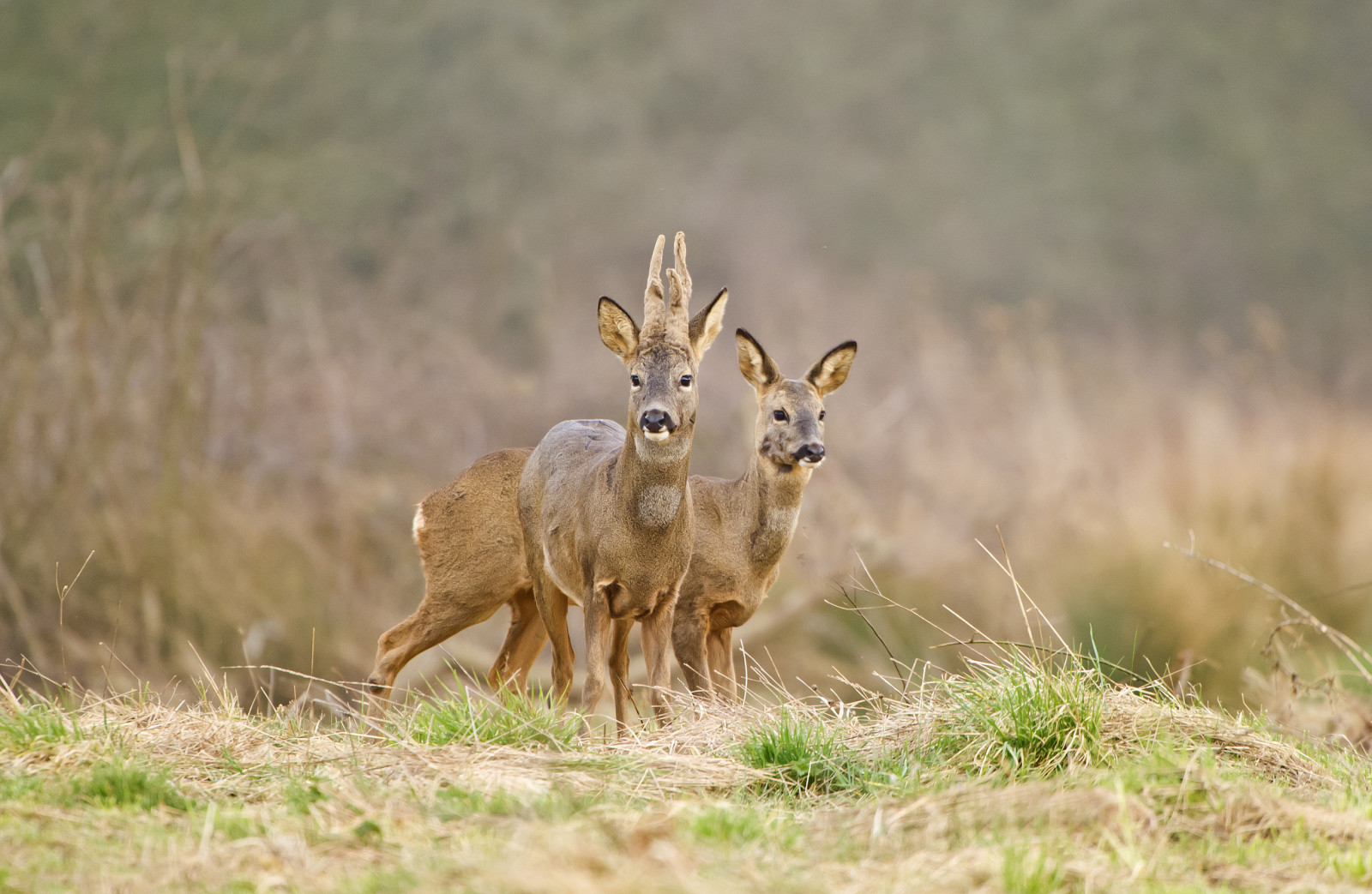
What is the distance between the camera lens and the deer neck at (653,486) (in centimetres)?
587

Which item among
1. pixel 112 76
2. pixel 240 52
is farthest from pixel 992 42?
pixel 112 76

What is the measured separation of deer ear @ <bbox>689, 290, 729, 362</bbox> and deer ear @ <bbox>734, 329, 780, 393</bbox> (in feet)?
2.55

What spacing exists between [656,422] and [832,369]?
183cm

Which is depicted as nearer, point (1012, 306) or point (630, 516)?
point (630, 516)

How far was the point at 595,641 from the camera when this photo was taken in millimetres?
5859

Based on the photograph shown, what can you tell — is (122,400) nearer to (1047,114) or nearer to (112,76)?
(112,76)

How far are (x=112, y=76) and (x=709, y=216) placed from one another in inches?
297

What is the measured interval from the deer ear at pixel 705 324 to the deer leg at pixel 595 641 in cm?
114

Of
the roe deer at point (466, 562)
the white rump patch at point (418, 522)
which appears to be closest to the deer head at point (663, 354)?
the roe deer at point (466, 562)

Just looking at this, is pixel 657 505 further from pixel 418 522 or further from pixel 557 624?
pixel 418 522

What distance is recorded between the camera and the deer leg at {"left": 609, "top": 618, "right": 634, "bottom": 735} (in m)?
6.19

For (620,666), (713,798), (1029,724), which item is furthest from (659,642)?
(1029,724)

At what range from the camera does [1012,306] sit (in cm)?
1802

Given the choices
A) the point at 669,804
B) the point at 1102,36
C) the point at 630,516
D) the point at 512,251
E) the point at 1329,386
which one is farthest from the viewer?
the point at 1102,36
